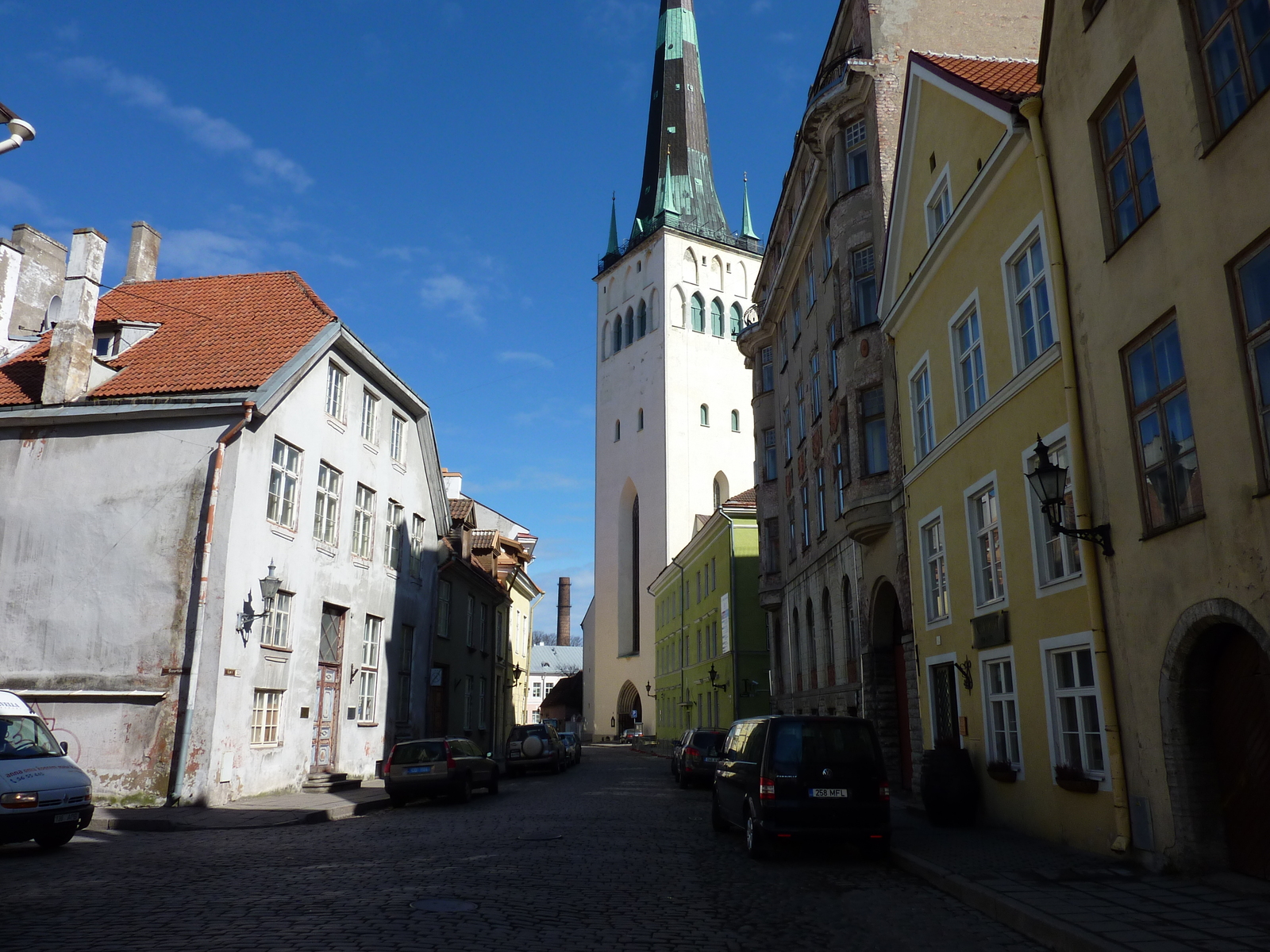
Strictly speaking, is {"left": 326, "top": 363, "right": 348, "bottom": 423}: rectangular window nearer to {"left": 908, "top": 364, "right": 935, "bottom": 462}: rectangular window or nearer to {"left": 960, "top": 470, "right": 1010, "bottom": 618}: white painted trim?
{"left": 908, "top": 364, "right": 935, "bottom": 462}: rectangular window

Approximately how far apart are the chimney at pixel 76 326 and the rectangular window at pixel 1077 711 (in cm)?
1845

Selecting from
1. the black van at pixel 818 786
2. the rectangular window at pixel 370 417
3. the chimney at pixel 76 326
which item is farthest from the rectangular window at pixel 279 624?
the black van at pixel 818 786

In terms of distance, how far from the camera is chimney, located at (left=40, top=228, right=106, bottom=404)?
19875 millimetres

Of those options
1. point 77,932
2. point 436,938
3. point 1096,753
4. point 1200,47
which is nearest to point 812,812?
point 1096,753

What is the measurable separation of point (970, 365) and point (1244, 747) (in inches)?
293

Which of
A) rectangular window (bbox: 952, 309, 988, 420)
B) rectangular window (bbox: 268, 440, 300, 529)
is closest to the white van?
rectangular window (bbox: 268, 440, 300, 529)

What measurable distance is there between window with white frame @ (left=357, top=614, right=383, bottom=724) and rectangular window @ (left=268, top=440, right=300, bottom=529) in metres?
4.76

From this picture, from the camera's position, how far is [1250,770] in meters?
8.49

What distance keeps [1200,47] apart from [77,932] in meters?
11.4

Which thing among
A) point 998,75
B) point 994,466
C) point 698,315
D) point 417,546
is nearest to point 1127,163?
point 994,466

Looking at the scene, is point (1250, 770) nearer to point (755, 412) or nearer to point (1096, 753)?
point (1096, 753)

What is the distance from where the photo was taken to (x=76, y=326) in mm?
19969

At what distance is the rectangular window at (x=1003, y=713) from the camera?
13.3 meters

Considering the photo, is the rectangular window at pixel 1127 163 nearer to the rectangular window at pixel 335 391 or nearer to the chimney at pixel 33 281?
the rectangular window at pixel 335 391
